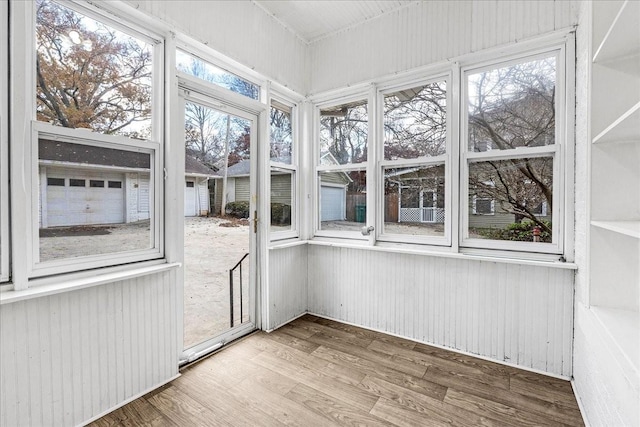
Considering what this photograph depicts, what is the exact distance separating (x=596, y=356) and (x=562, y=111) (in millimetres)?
1685

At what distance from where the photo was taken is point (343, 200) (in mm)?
3295

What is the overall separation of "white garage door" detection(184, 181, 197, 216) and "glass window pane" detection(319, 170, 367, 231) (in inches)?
58.4

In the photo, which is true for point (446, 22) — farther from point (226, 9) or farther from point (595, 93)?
point (226, 9)

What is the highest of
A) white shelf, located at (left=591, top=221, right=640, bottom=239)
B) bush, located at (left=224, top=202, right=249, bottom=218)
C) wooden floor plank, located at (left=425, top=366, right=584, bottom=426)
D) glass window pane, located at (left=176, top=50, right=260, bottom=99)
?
glass window pane, located at (left=176, top=50, right=260, bottom=99)

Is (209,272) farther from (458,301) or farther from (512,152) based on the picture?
(512,152)

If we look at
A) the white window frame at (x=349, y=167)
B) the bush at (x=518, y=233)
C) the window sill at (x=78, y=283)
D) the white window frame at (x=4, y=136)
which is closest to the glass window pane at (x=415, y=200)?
the white window frame at (x=349, y=167)

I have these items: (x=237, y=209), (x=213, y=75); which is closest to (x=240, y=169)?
(x=237, y=209)

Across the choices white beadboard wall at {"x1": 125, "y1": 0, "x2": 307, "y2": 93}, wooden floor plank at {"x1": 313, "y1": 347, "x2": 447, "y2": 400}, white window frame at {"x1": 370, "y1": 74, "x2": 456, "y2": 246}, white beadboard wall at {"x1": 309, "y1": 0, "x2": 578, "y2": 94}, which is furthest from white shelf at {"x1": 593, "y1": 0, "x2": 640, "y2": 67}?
white beadboard wall at {"x1": 125, "y1": 0, "x2": 307, "y2": 93}

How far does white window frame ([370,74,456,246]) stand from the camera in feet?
8.49

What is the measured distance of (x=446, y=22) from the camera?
8.36 ft

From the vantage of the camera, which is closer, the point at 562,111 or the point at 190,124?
the point at 562,111

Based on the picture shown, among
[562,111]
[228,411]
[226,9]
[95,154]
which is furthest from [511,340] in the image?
[226,9]

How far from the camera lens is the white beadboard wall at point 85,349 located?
1.48 meters

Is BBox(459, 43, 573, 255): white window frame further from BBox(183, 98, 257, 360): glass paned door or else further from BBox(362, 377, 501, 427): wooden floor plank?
BBox(183, 98, 257, 360): glass paned door
